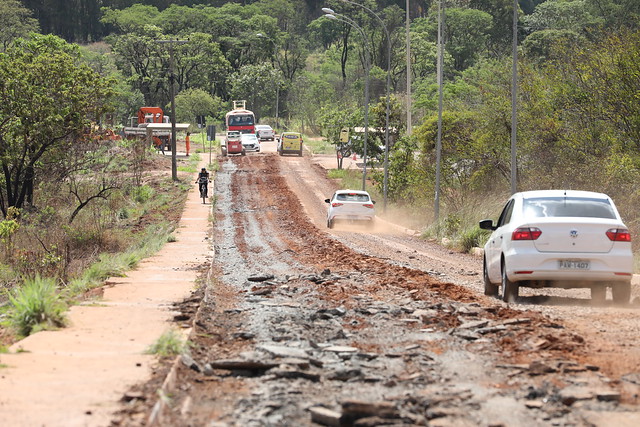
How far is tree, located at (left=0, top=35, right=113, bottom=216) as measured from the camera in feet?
137

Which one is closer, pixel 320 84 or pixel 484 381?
pixel 484 381

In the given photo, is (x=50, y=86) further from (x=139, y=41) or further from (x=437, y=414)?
(x=139, y=41)

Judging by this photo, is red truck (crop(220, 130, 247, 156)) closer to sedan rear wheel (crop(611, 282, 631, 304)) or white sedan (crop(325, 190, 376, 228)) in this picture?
white sedan (crop(325, 190, 376, 228))

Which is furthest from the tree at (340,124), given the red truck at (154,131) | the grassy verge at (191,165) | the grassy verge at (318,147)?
the red truck at (154,131)

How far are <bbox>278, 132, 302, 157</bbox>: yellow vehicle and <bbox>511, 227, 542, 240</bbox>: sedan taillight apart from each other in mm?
68366

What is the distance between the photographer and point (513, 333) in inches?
464

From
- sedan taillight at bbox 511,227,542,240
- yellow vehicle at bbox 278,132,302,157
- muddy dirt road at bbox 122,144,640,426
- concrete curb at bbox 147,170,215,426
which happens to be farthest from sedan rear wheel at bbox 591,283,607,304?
yellow vehicle at bbox 278,132,302,157

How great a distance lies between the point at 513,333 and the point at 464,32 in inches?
4791

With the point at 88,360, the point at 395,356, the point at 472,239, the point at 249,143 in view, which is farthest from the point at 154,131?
the point at 395,356

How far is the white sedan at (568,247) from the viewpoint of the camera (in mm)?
14891

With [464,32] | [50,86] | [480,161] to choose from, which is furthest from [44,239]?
[464,32]

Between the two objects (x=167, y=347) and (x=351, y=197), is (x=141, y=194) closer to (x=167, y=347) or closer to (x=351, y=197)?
(x=351, y=197)

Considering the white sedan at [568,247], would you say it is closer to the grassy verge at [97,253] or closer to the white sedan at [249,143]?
the grassy verge at [97,253]

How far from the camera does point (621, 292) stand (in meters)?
15.4
